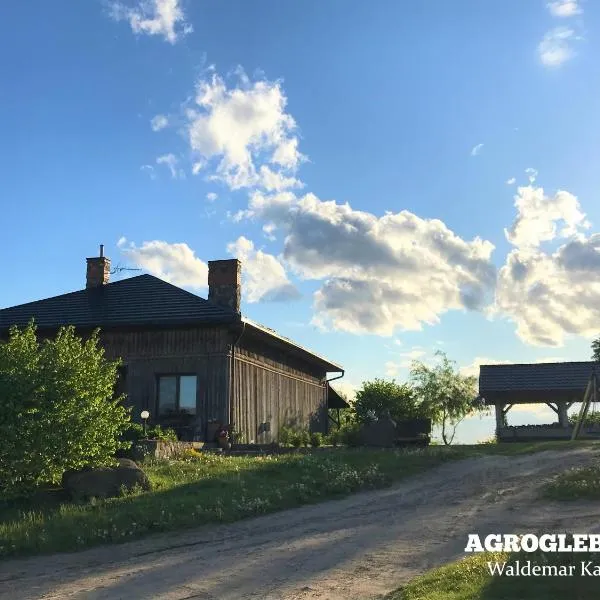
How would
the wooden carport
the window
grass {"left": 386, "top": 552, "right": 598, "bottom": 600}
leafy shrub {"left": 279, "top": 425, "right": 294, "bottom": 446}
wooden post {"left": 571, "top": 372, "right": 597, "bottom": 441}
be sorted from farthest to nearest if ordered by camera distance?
1. the wooden carport
2. leafy shrub {"left": 279, "top": 425, "right": 294, "bottom": 446}
3. wooden post {"left": 571, "top": 372, "right": 597, "bottom": 441}
4. the window
5. grass {"left": 386, "top": 552, "right": 598, "bottom": 600}

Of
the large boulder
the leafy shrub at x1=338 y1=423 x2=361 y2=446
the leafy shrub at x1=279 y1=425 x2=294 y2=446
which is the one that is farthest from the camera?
the leafy shrub at x1=279 y1=425 x2=294 y2=446

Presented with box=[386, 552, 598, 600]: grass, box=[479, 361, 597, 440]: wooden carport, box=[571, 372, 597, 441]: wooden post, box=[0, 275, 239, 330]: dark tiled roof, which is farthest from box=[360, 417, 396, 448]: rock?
box=[386, 552, 598, 600]: grass

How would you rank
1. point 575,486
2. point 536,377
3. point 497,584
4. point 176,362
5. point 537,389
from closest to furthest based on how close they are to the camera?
1. point 497,584
2. point 575,486
3. point 176,362
4. point 537,389
5. point 536,377

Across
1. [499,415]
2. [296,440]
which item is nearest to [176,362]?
[296,440]

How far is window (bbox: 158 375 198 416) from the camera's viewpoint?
22.0 m

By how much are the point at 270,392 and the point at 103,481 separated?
12.4 meters

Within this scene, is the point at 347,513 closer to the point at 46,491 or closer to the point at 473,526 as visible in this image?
the point at 473,526

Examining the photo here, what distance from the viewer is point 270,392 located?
25.1 metres

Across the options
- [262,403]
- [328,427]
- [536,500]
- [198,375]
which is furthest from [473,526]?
[328,427]

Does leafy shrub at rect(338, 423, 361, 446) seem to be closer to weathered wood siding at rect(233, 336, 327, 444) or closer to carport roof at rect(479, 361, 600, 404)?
weathered wood siding at rect(233, 336, 327, 444)

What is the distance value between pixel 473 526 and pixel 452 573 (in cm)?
274

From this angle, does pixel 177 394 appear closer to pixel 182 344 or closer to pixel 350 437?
pixel 182 344

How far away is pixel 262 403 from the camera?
2423cm

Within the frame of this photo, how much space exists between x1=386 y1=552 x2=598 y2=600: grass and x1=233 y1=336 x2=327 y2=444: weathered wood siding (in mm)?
14725
